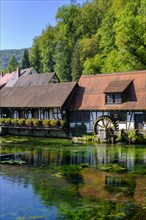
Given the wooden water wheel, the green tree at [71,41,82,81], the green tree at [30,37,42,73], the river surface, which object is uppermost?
the green tree at [30,37,42,73]

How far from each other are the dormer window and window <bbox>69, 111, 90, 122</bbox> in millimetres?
3009

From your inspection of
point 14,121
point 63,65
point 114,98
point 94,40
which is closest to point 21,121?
point 14,121

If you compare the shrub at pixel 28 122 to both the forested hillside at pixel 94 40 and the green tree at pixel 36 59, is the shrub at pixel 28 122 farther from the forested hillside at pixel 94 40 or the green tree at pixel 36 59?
the green tree at pixel 36 59

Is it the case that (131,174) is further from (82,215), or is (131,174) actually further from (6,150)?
(6,150)

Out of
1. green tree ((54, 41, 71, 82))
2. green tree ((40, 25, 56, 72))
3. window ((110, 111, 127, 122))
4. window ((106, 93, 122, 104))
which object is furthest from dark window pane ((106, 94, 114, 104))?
green tree ((40, 25, 56, 72))

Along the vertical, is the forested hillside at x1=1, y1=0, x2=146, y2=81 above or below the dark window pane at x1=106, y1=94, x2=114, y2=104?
above

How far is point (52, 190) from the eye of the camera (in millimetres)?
Answer: 16234

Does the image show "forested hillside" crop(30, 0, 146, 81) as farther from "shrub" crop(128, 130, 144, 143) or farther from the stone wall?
"shrub" crop(128, 130, 144, 143)

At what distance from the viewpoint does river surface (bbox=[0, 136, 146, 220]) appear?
523 inches

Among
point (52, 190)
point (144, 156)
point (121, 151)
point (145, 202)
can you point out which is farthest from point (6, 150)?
point (145, 202)

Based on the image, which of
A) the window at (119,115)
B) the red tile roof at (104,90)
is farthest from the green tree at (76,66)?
the window at (119,115)

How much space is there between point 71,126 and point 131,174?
19.4 metres

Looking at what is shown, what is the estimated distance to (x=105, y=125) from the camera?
35125 mm

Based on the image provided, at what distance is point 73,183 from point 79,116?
20963mm
